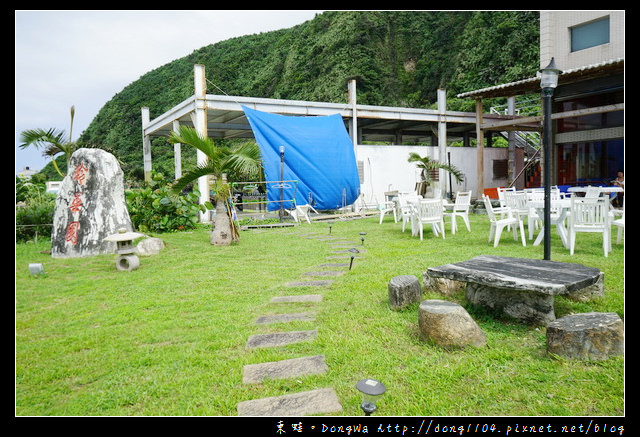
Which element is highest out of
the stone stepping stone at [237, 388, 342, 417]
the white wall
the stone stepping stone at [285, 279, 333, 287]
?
the white wall

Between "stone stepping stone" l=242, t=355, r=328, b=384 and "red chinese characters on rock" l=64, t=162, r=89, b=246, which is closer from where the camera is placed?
"stone stepping stone" l=242, t=355, r=328, b=384

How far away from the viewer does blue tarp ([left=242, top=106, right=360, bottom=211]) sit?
12258mm

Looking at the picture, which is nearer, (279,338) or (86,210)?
(279,338)

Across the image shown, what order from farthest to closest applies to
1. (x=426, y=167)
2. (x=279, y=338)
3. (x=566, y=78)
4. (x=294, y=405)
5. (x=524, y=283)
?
(x=426, y=167) < (x=566, y=78) < (x=279, y=338) < (x=524, y=283) < (x=294, y=405)

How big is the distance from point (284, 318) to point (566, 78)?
12056 mm

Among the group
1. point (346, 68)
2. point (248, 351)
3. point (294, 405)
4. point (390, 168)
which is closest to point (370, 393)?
point (294, 405)

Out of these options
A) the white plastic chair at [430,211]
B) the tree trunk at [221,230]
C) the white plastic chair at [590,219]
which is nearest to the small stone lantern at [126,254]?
the tree trunk at [221,230]

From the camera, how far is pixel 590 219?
5969 mm

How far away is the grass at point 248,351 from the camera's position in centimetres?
237

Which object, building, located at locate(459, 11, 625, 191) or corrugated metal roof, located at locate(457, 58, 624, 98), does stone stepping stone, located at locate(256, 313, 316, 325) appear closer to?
corrugated metal roof, located at locate(457, 58, 624, 98)

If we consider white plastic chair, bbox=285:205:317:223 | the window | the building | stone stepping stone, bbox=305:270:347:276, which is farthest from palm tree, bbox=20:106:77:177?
the window

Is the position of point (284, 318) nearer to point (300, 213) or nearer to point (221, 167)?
point (221, 167)
